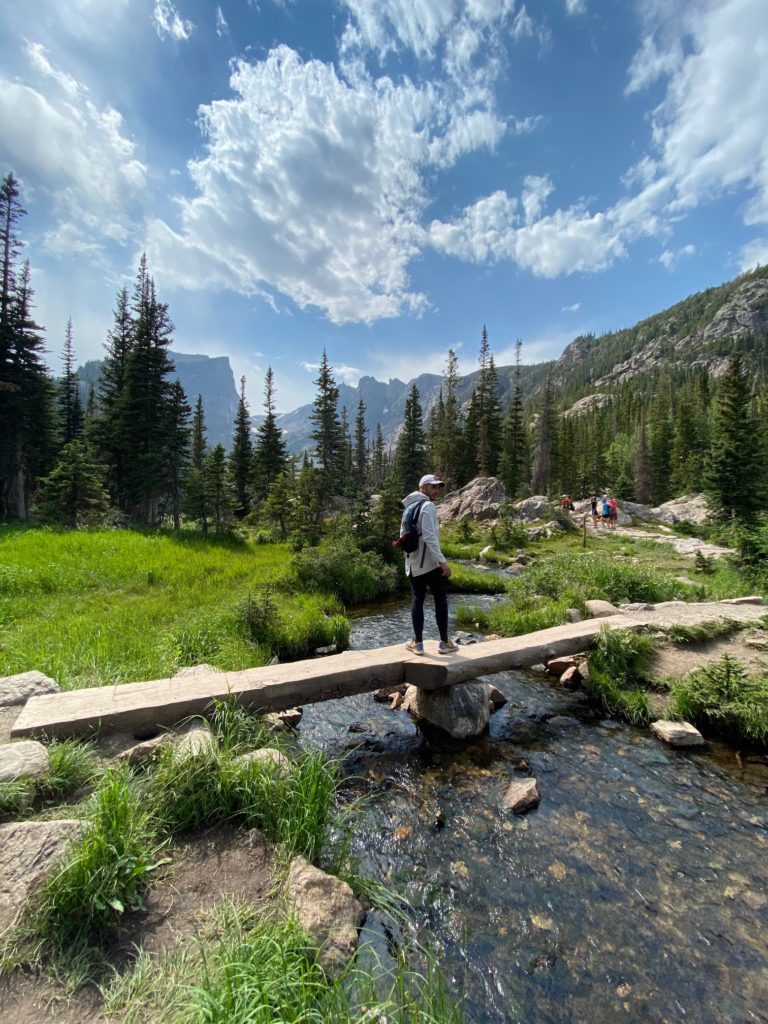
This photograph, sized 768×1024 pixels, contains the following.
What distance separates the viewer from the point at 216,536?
2391cm

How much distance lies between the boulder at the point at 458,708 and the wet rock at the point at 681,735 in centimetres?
259

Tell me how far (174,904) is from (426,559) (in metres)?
4.83

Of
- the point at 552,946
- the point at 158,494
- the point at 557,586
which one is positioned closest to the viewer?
the point at 552,946

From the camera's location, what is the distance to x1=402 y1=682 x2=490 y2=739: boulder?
6.63m

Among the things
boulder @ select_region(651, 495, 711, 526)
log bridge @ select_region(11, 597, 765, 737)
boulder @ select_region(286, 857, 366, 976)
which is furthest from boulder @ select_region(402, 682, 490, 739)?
boulder @ select_region(651, 495, 711, 526)

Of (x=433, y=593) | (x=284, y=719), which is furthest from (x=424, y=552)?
(x=284, y=719)

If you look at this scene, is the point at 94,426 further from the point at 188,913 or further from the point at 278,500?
the point at 188,913

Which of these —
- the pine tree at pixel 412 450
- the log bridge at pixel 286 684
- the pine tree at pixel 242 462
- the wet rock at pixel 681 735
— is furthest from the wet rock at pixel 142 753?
the pine tree at pixel 412 450

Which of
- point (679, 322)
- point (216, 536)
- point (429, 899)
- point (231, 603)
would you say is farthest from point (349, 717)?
point (679, 322)

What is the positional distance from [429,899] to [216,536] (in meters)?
22.4

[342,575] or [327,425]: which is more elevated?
[327,425]

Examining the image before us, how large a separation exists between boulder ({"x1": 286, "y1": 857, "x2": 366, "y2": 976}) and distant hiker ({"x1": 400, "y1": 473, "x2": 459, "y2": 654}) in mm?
3800

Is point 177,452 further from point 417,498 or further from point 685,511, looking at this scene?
point 685,511

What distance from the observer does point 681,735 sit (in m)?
6.25
